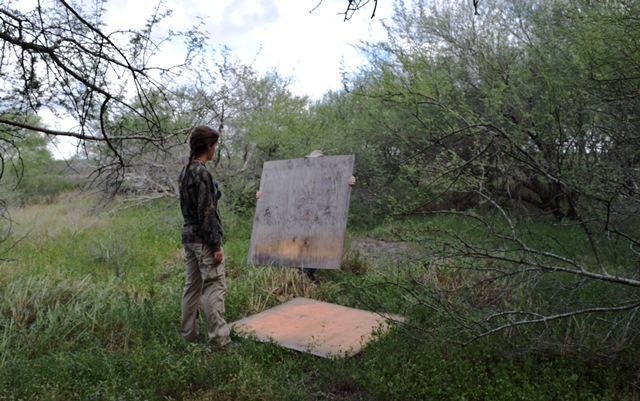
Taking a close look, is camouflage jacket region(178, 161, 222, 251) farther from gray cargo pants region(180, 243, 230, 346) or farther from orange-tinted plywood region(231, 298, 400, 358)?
orange-tinted plywood region(231, 298, 400, 358)

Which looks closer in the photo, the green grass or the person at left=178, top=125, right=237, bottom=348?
the green grass

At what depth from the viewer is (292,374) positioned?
14.9 ft

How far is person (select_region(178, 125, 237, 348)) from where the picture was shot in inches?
190

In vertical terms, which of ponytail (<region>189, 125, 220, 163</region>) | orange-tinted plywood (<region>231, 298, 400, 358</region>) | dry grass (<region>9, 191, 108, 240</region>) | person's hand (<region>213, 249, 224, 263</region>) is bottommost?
orange-tinted plywood (<region>231, 298, 400, 358</region>)

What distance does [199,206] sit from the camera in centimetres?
480

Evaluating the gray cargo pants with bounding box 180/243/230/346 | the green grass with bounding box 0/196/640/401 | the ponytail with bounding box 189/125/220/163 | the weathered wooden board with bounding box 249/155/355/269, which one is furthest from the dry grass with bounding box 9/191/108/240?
the ponytail with bounding box 189/125/220/163

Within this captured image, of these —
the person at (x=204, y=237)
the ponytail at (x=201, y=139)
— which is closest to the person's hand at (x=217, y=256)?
the person at (x=204, y=237)

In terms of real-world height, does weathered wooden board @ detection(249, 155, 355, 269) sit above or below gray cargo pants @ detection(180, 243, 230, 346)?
above

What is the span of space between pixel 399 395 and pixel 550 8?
10001 mm

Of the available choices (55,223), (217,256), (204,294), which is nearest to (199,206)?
(217,256)

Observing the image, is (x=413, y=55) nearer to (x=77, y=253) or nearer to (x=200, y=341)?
(x=77, y=253)

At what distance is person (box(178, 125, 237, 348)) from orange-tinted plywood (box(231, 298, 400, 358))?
0.45 meters

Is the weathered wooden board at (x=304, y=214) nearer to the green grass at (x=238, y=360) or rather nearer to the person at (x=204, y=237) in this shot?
the green grass at (x=238, y=360)

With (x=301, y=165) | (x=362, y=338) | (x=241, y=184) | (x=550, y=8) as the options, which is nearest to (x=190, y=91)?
(x=241, y=184)
